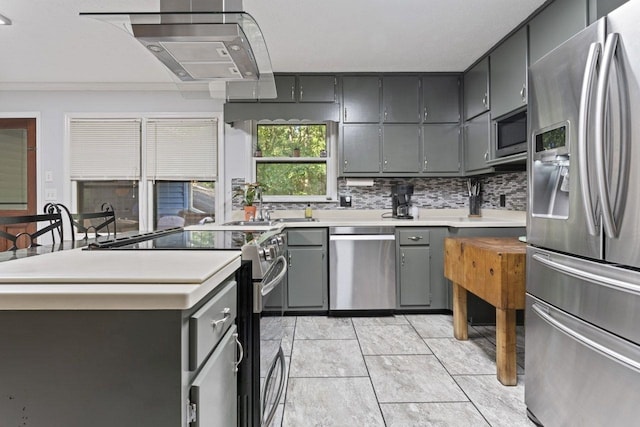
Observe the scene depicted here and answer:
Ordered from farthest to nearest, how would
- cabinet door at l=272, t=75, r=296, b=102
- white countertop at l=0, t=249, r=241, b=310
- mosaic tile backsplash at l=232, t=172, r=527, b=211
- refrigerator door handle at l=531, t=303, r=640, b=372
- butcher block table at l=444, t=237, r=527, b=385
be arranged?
mosaic tile backsplash at l=232, t=172, r=527, b=211 → cabinet door at l=272, t=75, r=296, b=102 → butcher block table at l=444, t=237, r=527, b=385 → refrigerator door handle at l=531, t=303, r=640, b=372 → white countertop at l=0, t=249, r=241, b=310

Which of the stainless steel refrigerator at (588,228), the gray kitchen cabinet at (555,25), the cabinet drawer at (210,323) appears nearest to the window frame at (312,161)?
the gray kitchen cabinet at (555,25)

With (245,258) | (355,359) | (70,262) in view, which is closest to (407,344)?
(355,359)

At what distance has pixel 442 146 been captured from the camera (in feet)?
12.0

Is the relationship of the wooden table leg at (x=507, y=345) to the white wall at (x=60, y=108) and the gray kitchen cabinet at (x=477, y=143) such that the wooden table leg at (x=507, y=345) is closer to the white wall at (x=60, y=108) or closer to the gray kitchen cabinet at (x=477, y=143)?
the gray kitchen cabinet at (x=477, y=143)

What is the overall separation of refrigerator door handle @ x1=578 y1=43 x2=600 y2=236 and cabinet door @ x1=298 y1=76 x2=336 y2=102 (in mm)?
2544

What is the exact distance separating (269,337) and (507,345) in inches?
55.2

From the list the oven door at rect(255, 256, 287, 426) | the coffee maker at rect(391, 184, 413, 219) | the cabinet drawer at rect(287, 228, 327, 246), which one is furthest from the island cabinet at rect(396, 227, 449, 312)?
the oven door at rect(255, 256, 287, 426)

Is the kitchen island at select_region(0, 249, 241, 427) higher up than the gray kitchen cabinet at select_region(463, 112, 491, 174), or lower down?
lower down

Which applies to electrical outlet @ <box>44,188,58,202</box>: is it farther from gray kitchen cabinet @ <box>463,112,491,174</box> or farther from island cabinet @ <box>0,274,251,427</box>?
gray kitchen cabinet @ <box>463,112,491,174</box>

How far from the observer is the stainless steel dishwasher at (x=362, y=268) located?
3311 millimetres

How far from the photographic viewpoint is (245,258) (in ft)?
4.19

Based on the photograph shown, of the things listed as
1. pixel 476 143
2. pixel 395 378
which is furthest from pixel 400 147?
pixel 395 378

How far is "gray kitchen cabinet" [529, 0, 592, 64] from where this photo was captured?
6.83 feet

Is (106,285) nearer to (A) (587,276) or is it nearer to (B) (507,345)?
(A) (587,276)
